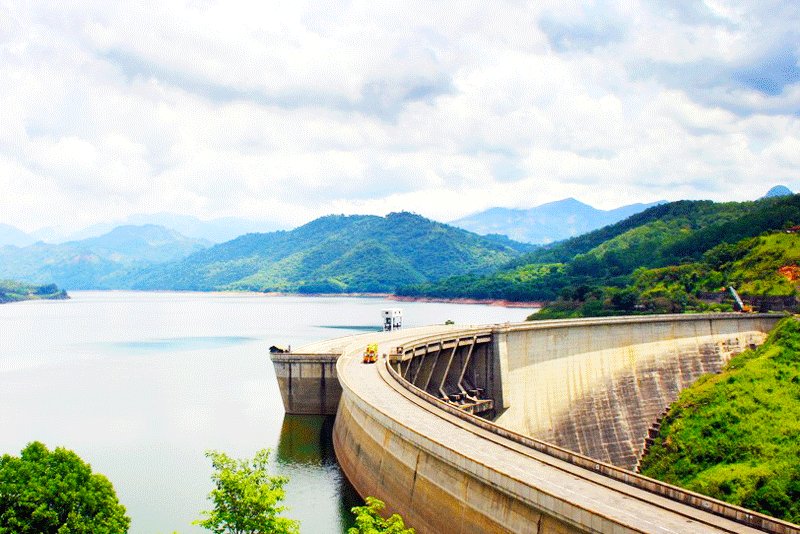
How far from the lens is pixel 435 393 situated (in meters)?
48.9

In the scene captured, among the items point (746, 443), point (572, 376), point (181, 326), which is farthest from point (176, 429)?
point (181, 326)

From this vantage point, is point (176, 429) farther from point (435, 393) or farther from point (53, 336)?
point (53, 336)

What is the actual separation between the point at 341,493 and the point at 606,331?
30.4m

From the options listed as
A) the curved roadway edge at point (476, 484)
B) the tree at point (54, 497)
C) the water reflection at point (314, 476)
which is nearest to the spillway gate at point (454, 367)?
the water reflection at point (314, 476)

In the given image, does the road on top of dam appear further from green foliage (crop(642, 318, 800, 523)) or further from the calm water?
green foliage (crop(642, 318, 800, 523))

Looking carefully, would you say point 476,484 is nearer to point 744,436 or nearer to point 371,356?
point 371,356

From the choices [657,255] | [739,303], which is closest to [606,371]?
[739,303]

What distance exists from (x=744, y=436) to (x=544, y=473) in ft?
87.0

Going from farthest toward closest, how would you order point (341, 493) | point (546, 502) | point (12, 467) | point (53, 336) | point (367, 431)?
point (53, 336) → point (341, 493) → point (367, 431) → point (12, 467) → point (546, 502)

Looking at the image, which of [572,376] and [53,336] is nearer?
[572,376]

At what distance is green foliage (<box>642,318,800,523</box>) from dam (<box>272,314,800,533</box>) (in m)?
3.29

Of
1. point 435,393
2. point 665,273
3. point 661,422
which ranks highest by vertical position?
point 665,273

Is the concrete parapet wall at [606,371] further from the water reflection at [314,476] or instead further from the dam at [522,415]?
the water reflection at [314,476]

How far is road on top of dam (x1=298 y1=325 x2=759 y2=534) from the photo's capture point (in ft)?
61.6
